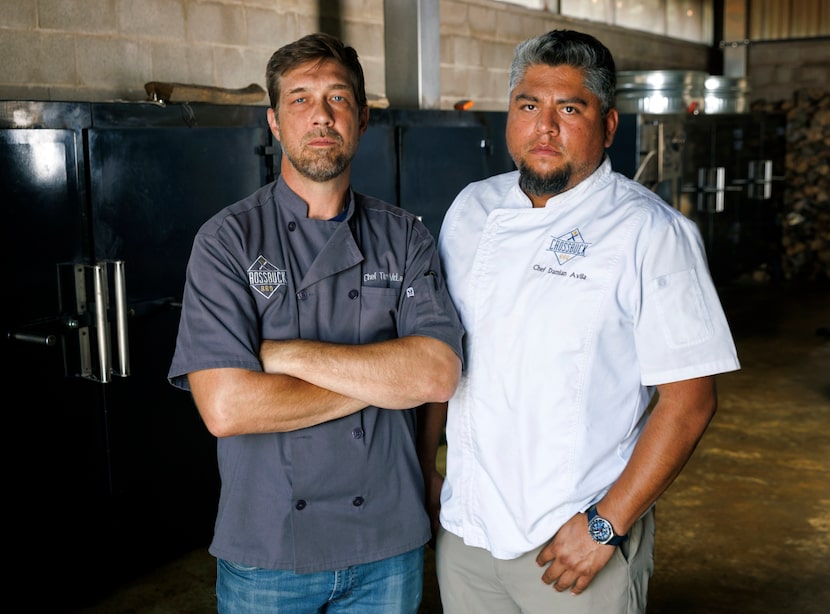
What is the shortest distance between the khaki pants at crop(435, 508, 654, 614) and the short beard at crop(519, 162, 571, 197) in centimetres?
62

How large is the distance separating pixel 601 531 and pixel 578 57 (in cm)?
83

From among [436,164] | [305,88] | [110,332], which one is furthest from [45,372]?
[436,164]

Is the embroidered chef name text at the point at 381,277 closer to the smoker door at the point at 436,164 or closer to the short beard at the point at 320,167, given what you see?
the short beard at the point at 320,167

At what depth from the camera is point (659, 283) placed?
1517 mm

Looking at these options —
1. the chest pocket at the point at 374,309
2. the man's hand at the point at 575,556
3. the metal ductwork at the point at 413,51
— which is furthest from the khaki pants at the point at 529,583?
the metal ductwork at the point at 413,51

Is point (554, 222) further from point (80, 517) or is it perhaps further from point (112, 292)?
point (80, 517)

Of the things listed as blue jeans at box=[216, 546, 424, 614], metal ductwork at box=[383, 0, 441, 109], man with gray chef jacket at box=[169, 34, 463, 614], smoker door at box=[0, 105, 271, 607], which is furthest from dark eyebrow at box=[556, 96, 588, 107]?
metal ductwork at box=[383, 0, 441, 109]

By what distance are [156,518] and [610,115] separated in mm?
2076

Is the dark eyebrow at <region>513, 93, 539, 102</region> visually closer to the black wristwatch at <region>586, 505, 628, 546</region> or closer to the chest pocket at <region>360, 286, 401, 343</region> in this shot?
the chest pocket at <region>360, 286, 401, 343</region>

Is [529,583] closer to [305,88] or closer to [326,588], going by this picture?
[326,588]

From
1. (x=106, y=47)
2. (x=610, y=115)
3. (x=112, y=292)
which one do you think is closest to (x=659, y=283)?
(x=610, y=115)

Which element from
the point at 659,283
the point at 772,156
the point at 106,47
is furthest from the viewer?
the point at 772,156

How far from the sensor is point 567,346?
1559 mm

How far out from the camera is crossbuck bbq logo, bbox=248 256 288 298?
61.9 inches
